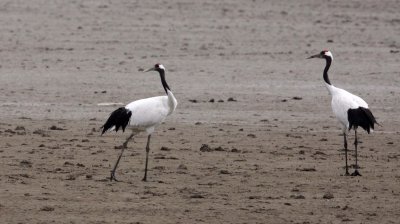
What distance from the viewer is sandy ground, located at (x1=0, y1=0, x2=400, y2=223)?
432 inches

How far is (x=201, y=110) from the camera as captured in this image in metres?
17.9

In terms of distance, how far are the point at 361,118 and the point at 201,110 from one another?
207 inches

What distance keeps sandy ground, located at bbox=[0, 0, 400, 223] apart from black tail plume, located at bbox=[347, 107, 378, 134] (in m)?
0.55

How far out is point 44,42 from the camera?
Result: 23391mm

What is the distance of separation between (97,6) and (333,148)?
515 inches

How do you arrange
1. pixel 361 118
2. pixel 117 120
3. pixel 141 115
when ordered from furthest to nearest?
pixel 361 118 < pixel 141 115 < pixel 117 120

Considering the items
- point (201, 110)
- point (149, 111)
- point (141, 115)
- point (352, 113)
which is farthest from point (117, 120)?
point (201, 110)

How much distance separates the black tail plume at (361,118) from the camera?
505 inches

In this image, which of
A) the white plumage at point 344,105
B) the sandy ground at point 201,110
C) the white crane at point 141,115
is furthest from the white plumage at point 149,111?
the white plumage at point 344,105

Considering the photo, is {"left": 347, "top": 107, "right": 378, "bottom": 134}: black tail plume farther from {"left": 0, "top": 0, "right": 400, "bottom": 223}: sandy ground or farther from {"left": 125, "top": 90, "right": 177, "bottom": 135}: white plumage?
{"left": 125, "top": 90, "right": 177, "bottom": 135}: white plumage

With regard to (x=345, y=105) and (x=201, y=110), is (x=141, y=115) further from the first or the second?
(x=201, y=110)

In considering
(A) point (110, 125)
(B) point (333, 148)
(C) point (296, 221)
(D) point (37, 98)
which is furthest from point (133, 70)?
(C) point (296, 221)

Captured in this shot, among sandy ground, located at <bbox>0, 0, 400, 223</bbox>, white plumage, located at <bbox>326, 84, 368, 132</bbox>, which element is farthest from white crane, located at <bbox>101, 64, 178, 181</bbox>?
white plumage, located at <bbox>326, 84, 368, 132</bbox>

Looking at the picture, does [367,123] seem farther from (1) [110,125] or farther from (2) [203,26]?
(2) [203,26]
